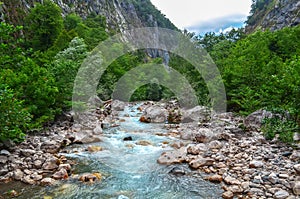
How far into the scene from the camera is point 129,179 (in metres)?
8.88

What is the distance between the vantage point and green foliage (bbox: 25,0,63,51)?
1081 inches

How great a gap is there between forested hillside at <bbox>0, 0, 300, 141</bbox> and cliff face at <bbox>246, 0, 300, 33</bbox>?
67.3 ft

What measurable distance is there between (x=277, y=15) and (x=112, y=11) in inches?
2001

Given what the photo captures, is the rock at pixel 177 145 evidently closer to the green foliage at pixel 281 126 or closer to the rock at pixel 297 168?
the green foliage at pixel 281 126

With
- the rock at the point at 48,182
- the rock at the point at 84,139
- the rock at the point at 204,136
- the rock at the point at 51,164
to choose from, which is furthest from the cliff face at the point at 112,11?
the rock at the point at 204,136

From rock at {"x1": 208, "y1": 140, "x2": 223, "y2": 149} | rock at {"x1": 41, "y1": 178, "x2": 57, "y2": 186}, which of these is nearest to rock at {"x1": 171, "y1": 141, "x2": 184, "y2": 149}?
rock at {"x1": 208, "y1": 140, "x2": 223, "y2": 149}

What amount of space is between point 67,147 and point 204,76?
16.6 metres

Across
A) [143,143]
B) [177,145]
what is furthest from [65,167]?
[177,145]

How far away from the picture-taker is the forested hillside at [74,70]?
10.9m

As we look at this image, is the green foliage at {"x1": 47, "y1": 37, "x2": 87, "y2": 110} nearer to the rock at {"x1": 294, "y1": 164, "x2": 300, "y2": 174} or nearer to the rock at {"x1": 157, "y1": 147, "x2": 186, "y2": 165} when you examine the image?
the rock at {"x1": 157, "y1": 147, "x2": 186, "y2": 165}

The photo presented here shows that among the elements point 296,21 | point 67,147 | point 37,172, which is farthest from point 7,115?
point 296,21

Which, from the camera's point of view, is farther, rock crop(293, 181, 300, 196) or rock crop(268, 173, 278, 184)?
rock crop(268, 173, 278, 184)

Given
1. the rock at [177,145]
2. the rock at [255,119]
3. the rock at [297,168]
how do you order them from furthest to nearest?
the rock at [255,119]
the rock at [177,145]
the rock at [297,168]

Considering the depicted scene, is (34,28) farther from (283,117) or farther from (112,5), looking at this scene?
(112,5)
